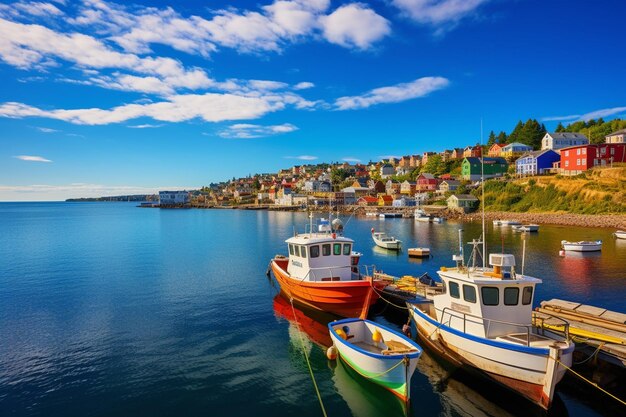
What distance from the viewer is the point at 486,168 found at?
121 metres

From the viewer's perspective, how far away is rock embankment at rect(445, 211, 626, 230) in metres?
66.6

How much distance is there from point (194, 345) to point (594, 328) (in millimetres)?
18900

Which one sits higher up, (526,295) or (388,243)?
(526,295)

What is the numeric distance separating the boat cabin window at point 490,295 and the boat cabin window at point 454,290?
110 centimetres

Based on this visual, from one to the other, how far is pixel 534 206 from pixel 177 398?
316 feet

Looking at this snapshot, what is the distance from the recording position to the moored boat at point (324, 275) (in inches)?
821

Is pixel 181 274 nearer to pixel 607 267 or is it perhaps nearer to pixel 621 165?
pixel 607 267

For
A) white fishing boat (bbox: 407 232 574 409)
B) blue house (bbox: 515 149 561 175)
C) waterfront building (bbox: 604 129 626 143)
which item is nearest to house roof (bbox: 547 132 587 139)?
blue house (bbox: 515 149 561 175)

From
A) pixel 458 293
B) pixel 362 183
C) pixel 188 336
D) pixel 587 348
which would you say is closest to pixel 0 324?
pixel 188 336

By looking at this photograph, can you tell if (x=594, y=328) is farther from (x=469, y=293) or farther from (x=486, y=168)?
(x=486, y=168)

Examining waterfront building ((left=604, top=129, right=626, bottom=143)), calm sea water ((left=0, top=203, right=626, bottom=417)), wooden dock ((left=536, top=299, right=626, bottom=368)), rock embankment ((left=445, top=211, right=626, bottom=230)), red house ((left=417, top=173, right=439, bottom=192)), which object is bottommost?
calm sea water ((left=0, top=203, right=626, bottom=417))

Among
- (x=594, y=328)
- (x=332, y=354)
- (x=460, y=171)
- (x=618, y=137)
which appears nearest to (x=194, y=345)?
(x=332, y=354)

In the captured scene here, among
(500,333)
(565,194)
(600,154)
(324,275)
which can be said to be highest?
(600,154)

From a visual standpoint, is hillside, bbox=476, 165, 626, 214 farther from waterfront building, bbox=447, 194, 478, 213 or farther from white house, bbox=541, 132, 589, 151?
white house, bbox=541, 132, 589, 151
